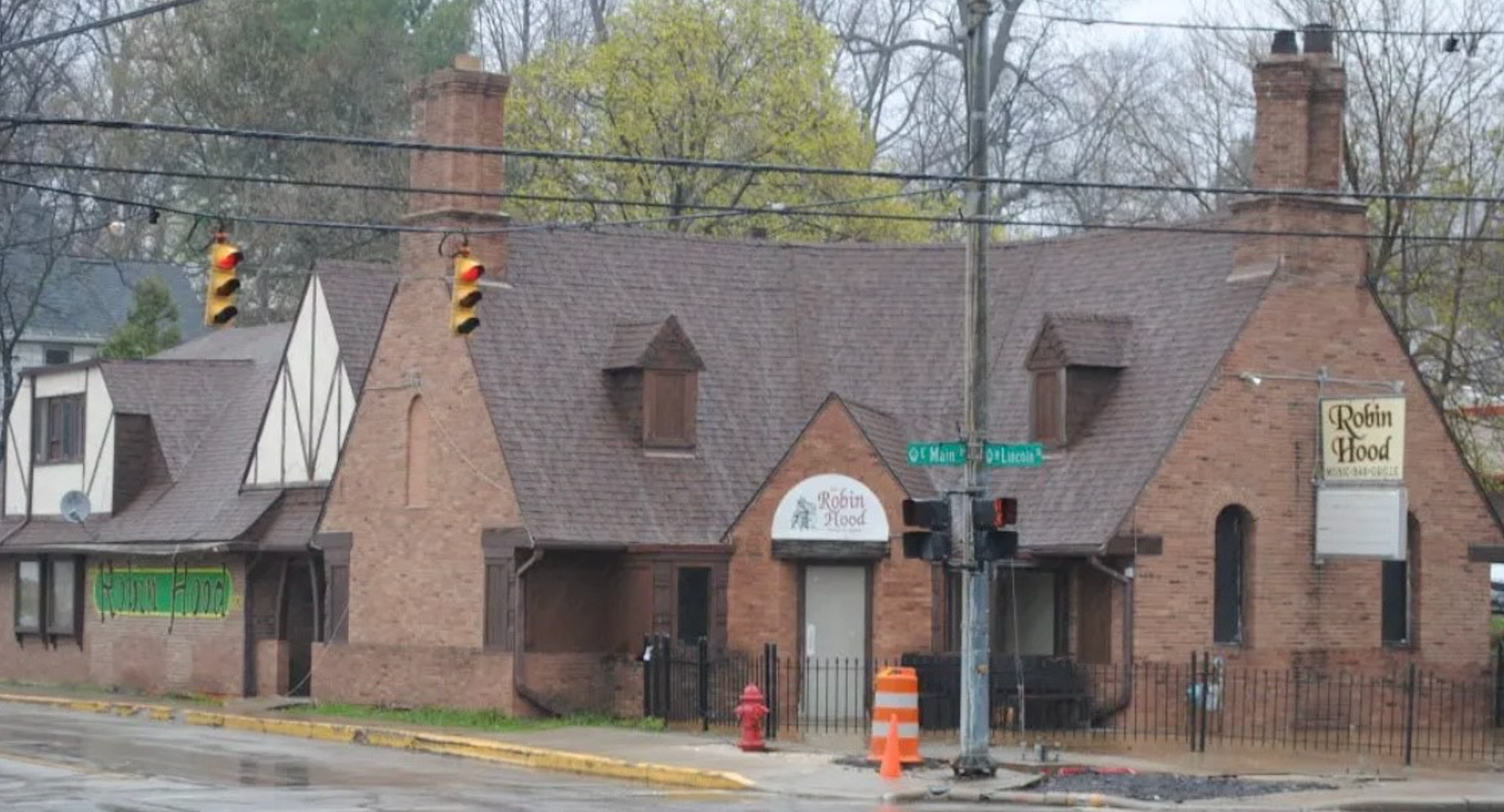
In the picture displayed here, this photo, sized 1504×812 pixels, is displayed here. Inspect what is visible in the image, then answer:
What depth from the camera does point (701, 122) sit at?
56031 millimetres

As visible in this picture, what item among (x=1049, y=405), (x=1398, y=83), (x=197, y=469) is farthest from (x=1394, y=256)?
(x=197, y=469)

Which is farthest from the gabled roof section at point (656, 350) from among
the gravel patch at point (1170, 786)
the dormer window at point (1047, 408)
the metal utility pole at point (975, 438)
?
the gravel patch at point (1170, 786)

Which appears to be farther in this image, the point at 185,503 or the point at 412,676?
the point at 185,503

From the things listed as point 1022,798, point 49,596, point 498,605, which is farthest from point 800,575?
point 49,596

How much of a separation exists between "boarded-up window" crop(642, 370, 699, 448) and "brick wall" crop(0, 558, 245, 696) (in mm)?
8618

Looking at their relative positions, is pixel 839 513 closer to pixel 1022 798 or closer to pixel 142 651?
pixel 1022 798

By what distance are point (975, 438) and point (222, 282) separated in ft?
26.4

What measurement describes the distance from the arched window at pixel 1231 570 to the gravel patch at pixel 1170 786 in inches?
299

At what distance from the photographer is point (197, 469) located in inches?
1769

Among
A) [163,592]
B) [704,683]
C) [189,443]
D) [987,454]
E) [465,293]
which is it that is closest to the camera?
[987,454]

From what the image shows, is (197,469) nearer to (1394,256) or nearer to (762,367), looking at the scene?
(762,367)

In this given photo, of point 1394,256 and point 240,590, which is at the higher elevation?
point 1394,256

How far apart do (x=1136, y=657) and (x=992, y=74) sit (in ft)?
127

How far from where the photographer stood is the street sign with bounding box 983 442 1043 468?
26.8 m
